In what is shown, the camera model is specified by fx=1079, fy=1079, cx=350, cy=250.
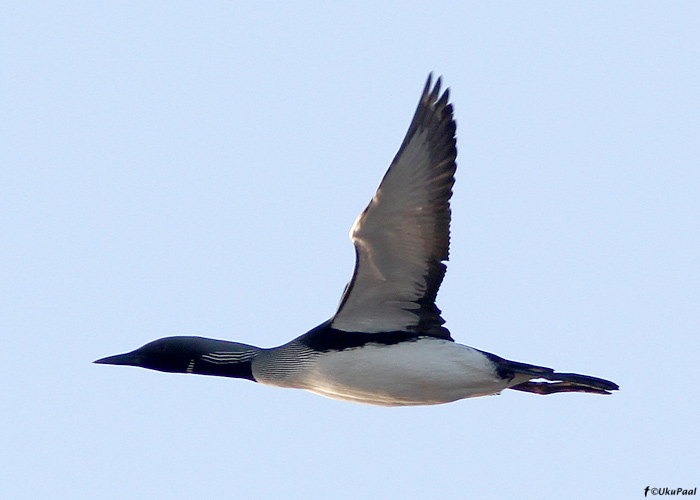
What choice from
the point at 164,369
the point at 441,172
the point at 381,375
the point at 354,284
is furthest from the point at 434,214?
the point at 164,369

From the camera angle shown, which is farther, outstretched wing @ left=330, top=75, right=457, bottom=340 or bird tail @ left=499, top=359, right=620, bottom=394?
bird tail @ left=499, top=359, right=620, bottom=394

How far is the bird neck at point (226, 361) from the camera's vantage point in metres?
10.2

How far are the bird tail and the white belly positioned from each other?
14 cm

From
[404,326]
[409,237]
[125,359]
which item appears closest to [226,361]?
[125,359]

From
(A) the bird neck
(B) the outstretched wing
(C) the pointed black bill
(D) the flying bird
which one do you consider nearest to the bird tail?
(D) the flying bird

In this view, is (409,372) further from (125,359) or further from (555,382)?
(125,359)

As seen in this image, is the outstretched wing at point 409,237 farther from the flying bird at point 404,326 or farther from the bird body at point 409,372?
the bird body at point 409,372

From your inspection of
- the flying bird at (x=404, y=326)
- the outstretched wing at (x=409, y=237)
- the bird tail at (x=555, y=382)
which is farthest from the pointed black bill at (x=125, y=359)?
the bird tail at (x=555, y=382)

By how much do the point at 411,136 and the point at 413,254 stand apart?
3.49ft

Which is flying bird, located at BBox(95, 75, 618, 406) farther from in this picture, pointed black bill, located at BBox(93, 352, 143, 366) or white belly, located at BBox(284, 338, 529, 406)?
pointed black bill, located at BBox(93, 352, 143, 366)

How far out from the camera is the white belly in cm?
945

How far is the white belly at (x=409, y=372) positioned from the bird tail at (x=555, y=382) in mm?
139

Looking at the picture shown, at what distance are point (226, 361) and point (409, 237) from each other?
2352mm

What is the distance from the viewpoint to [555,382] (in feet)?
33.1
